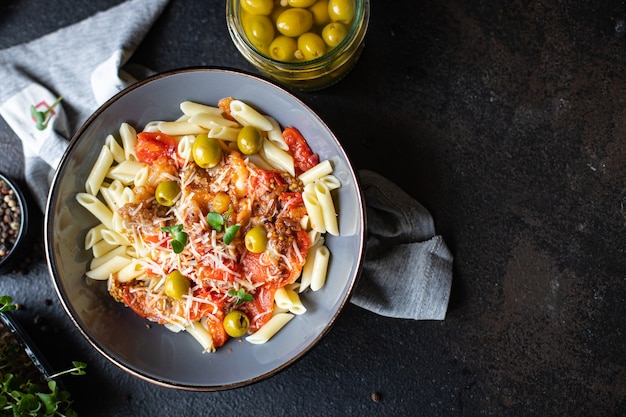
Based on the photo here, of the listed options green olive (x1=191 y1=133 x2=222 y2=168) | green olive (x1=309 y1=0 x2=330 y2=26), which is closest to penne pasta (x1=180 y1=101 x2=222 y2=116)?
green olive (x1=191 y1=133 x2=222 y2=168)

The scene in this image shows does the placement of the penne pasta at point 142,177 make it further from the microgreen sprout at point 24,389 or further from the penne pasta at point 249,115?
the microgreen sprout at point 24,389

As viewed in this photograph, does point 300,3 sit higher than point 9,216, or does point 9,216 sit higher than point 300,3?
point 300,3

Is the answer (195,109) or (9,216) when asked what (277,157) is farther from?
(9,216)

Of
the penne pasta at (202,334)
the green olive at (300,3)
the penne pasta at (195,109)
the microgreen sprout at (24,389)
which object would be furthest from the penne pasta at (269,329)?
the green olive at (300,3)

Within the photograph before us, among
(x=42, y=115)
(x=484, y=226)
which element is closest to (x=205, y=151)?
(x=42, y=115)

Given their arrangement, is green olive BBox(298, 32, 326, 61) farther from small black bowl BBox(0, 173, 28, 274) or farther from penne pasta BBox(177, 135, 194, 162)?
small black bowl BBox(0, 173, 28, 274)

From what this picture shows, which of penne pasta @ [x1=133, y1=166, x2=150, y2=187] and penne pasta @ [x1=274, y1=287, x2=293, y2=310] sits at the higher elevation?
penne pasta @ [x1=133, y1=166, x2=150, y2=187]
